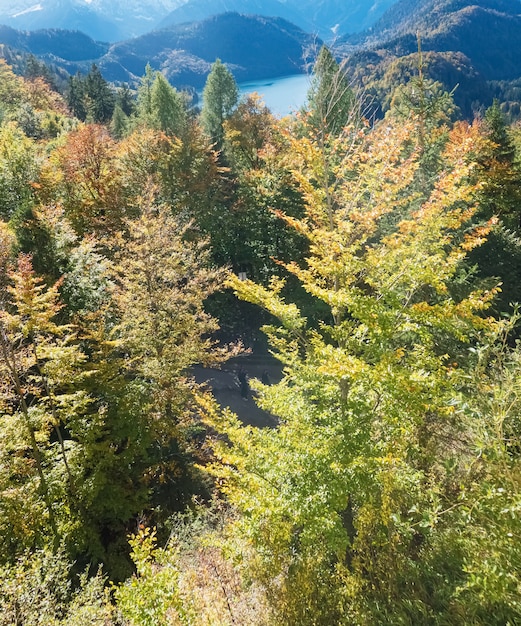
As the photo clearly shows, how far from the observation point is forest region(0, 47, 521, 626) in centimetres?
571

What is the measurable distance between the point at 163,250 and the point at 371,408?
9.04 meters

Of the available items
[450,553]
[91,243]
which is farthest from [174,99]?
[450,553]

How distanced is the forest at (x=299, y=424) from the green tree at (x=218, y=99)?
18.9 metres

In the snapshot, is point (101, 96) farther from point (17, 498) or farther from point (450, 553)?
point (450, 553)

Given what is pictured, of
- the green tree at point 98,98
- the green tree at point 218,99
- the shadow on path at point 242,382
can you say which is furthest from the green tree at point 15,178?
the green tree at point 98,98

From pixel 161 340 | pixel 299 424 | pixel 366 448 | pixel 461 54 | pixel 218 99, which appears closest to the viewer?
pixel 366 448

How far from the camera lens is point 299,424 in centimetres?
760

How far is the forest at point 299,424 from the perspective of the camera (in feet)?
18.7

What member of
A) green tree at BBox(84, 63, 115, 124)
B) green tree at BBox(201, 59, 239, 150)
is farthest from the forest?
green tree at BBox(84, 63, 115, 124)

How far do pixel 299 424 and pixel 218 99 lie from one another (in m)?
36.4

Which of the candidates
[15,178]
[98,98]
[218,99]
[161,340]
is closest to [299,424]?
[161,340]

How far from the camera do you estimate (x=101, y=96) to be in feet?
173

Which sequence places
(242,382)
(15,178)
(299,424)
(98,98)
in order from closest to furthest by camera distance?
(299,424), (15,178), (242,382), (98,98)

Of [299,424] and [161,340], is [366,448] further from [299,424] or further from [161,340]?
[161,340]
